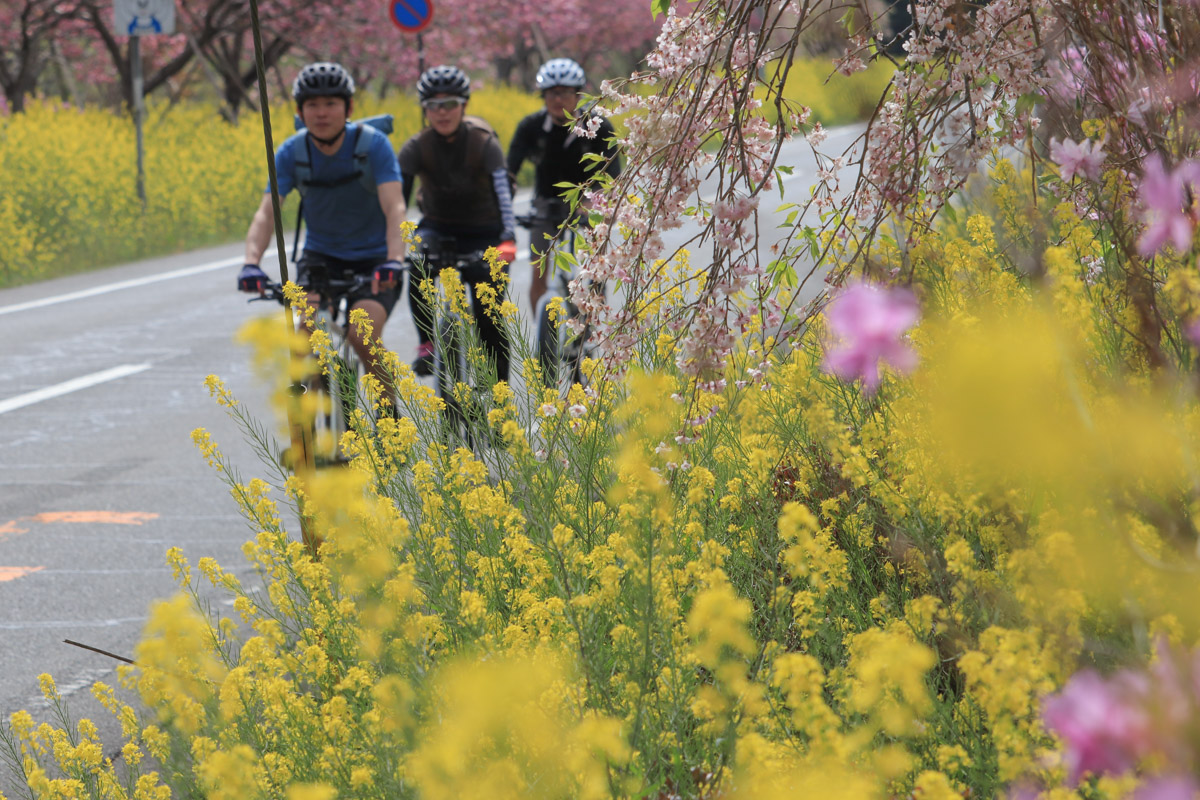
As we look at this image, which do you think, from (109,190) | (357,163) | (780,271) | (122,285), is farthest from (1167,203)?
(109,190)

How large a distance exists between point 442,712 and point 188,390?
7024 mm

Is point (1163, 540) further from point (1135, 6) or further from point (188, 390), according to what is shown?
point (188, 390)

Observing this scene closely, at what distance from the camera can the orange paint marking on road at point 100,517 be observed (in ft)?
20.2

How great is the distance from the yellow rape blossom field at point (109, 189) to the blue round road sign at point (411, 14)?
4.21 meters

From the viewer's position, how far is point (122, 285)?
44.7ft

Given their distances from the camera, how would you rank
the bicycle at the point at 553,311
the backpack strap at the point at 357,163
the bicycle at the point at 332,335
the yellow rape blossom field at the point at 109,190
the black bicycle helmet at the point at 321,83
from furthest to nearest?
the yellow rape blossom field at the point at 109,190, the backpack strap at the point at 357,163, the black bicycle helmet at the point at 321,83, the bicycle at the point at 332,335, the bicycle at the point at 553,311

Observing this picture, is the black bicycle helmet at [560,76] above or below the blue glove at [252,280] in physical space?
above

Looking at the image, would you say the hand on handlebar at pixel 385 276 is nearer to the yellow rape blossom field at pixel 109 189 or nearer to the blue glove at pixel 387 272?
the blue glove at pixel 387 272

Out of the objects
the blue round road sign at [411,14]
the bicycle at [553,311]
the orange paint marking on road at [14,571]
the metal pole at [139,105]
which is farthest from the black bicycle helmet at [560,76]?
the metal pole at [139,105]

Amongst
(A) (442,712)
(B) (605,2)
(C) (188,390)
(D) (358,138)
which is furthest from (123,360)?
(B) (605,2)

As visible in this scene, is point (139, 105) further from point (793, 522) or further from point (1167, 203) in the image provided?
point (1167, 203)

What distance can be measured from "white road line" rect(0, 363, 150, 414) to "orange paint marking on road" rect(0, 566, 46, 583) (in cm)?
308

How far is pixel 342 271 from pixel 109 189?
11724mm

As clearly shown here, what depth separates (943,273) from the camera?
379 centimetres
